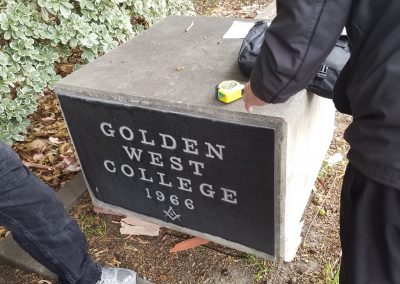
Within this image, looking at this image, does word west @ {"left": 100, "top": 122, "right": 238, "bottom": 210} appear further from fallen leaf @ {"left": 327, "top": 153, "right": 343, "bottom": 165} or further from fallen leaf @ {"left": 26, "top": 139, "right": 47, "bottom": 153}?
fallen leaf @ {"left": 26, "top": 139, "right": 47, "bottom": 153}

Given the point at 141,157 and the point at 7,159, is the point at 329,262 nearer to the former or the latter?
the point at 141,157

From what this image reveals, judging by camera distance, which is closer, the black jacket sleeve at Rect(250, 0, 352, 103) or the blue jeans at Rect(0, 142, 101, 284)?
the black jacket sleeve at Rect(250, 0, 352, 103)

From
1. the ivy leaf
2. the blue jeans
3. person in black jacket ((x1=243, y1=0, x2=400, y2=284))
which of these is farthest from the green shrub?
person in black jacket ((x1=243, y1=0, x2=400, y2=284))

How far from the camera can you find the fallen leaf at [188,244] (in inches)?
94.7

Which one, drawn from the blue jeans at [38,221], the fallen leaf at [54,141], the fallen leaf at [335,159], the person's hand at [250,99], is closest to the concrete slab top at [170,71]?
the person's hand at [250,99]

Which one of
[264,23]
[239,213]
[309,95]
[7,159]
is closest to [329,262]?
[239,213]

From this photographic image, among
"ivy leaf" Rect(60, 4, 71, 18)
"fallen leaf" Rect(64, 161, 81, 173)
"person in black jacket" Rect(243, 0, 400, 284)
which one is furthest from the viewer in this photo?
"fallen leaf" Rect(64, 161, 81, 173)

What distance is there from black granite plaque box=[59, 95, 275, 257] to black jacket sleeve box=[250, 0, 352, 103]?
1.42 feet

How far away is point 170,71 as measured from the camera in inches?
84.4

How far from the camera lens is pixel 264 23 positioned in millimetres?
2168

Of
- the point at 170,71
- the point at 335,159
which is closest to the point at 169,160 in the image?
the point at 170,71

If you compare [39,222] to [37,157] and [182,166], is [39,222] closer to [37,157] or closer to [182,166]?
[182,166]

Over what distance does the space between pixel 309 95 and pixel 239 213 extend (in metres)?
0.66

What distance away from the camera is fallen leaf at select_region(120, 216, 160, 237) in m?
2.54
